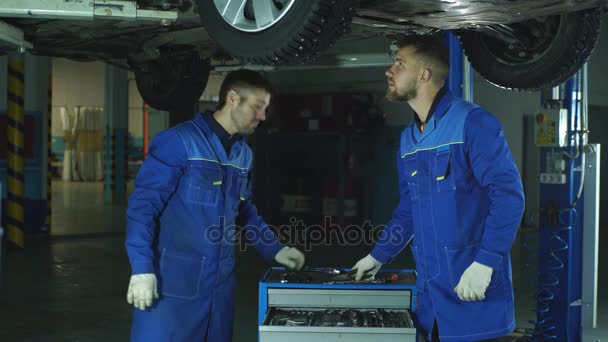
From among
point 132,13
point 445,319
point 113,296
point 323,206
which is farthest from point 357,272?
point 323,206

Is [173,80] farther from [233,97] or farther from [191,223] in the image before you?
[191,223]

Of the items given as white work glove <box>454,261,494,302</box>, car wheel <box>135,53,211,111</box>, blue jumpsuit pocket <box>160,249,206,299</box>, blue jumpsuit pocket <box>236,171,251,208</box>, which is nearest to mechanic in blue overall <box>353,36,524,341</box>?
white work glove <box>454,261,494,302</box>

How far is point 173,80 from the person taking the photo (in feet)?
12.7

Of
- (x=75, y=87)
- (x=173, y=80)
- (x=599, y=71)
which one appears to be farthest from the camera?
(x=75, y=87)

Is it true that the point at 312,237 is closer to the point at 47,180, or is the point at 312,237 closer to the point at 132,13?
the point at 47,180

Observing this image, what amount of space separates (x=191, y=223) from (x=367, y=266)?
25.9 inches

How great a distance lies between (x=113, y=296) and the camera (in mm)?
6066

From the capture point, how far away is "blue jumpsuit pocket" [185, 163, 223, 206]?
8.47ft

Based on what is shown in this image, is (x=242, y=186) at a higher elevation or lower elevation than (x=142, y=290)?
higher

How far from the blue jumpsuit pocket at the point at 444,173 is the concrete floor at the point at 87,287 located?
2407 millimetres

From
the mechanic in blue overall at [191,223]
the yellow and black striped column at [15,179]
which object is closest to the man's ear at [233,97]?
the mechanic in blue overall at [191,223]

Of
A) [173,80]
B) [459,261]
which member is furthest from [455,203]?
[173,80]

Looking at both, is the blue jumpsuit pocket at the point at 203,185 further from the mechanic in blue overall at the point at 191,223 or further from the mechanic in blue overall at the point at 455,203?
the mechanic in blue overall at the point at 455,203

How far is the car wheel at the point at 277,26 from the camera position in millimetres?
2395
